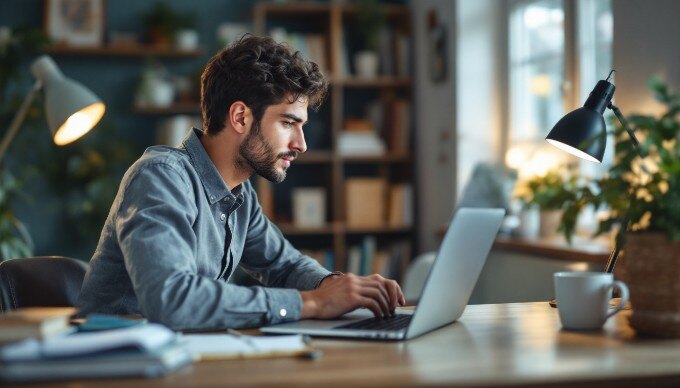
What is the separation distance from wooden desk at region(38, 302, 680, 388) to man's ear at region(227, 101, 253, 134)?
816 millimetres

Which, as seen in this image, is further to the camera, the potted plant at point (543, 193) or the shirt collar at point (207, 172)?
the potted plant at point (543, 193)

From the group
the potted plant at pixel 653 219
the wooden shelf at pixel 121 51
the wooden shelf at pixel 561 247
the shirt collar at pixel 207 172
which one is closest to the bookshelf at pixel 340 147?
the wooden shelf at pixel 121 51

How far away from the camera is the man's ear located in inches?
81.3

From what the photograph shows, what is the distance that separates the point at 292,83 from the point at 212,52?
2.94m

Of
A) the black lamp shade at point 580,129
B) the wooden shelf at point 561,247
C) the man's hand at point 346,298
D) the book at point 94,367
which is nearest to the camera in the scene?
the book at point 94,367

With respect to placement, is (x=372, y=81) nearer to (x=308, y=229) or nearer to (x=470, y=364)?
(x=308, y=229)

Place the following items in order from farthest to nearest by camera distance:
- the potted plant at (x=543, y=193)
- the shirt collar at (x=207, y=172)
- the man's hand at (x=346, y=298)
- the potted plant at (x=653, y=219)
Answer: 1. the potted plant at (x=543, y=193)
2. the shirt collar at (x=207, y=172)
3. the man's hand at (x=346, y=298)
4. the potted plant at (x=653, y=219)

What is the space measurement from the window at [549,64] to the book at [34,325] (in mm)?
2634

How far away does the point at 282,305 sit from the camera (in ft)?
5.14

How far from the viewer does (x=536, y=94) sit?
4.07m

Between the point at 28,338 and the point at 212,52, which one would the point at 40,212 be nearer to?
the point at 212,52

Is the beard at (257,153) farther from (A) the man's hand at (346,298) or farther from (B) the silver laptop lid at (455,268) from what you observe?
(B) the silver laptop lid at (455,268)

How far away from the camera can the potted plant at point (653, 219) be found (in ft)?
4.43

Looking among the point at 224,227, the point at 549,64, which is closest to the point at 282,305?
the point at 224,227
